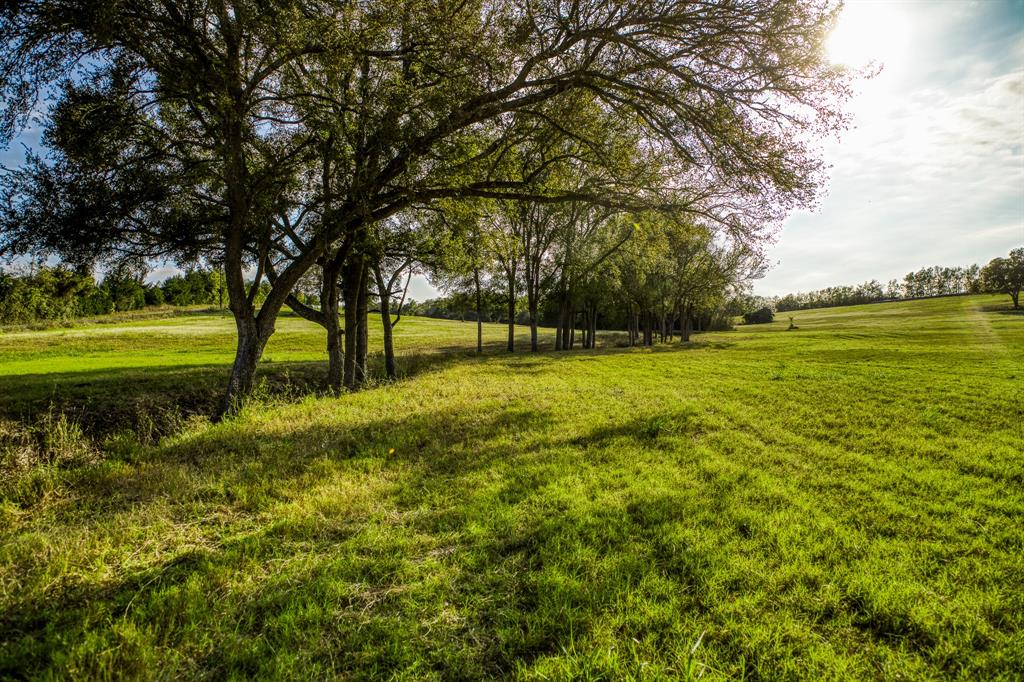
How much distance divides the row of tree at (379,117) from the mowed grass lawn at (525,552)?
A: 606 centimetres

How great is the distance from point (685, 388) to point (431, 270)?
13.9 m

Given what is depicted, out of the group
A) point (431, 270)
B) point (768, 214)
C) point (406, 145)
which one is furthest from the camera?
point (431, 270)

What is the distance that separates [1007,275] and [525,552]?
385 feet

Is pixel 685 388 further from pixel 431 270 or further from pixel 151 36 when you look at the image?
pixel 151 36

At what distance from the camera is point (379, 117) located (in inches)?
402

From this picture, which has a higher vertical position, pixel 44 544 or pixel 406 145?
pixel 406 145

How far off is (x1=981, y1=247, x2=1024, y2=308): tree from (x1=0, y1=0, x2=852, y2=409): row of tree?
344 ft

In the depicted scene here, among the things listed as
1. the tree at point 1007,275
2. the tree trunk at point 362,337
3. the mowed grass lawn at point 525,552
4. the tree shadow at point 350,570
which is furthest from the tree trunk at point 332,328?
the tree at point 1007,275

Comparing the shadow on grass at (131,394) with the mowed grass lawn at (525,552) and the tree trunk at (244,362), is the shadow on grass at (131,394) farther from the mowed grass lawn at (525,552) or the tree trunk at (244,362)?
the mowed grass lawn at (525,552)

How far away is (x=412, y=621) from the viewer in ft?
10.4

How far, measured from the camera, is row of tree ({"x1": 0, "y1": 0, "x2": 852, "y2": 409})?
8.51 m

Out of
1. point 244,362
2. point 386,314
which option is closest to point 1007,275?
point 386,314

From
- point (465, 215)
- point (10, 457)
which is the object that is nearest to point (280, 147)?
point (465, 215)

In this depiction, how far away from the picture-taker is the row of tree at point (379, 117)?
8.51 metres
